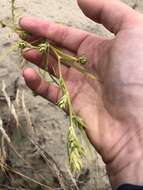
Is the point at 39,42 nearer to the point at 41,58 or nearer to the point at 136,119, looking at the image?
the point at 41,58

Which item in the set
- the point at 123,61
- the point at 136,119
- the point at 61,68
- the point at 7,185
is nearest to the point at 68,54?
the point at 61,68

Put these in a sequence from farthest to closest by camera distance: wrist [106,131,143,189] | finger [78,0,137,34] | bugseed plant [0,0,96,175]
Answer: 1. finger [78,0,137,34]
2. wrist [106,131,143,189]
3. bugseed plant [0,0,96,175]

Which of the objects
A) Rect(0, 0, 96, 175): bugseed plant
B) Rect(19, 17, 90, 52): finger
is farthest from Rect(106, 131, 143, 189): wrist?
Rect(19, 17, 90, 52): finger

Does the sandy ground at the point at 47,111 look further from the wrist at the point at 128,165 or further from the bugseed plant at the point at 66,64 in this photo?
the wrist at the point at 128,165

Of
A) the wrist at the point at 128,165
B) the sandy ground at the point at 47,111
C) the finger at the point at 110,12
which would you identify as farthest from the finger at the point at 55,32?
the wrist at the point at 128,165

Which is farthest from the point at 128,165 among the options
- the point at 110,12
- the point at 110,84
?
the point at 110,12

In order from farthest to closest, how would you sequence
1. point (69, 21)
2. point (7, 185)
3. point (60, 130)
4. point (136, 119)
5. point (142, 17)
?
point (69, 21), point (60, 130), point (7, 185), point (142, 17), point (136, 119)

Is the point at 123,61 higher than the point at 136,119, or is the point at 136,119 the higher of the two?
the point at 123,61

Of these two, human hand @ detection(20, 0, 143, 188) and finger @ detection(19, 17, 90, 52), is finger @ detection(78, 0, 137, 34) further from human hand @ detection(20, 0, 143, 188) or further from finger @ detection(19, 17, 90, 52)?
finger @ detection(19, 17, 90, 52)
